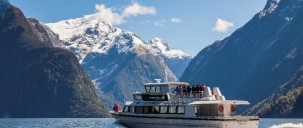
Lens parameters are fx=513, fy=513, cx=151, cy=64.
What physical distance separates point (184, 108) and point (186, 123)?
7.66ft

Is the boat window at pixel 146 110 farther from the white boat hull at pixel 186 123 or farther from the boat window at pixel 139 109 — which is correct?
the white boat hull at pixel 186 123

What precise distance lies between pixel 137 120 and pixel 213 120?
1672cm

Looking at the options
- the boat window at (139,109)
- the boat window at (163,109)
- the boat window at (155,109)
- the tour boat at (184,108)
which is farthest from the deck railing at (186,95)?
the boat window at (139,109)

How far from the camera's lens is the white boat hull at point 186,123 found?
7138cm

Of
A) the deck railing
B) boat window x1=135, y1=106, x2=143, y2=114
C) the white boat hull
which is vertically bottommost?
the white boat hull

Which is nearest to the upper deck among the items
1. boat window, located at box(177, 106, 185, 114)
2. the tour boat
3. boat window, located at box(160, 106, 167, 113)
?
the tour boat

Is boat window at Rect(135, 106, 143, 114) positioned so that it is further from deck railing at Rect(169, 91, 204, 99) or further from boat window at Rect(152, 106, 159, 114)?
deck railing at Rect(169, 91, 204, 99)

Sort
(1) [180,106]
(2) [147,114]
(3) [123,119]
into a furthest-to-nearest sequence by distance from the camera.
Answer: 1. (3) [123,119]
2. (2) [147,114]
3. (1) [180,106]

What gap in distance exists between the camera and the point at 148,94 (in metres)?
82.2

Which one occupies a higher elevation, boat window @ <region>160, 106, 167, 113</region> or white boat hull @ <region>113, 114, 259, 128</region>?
boat window @ <region>160, 106, 167, 113</region>

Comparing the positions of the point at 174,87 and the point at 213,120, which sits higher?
the point at 174,87

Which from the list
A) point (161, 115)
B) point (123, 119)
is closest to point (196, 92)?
point (161, 115)

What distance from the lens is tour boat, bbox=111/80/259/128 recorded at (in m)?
72.3

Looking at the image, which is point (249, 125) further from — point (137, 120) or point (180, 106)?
point (137, 120)
